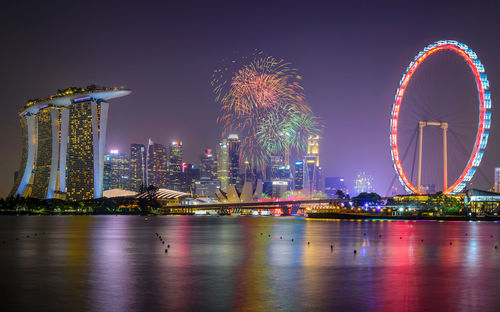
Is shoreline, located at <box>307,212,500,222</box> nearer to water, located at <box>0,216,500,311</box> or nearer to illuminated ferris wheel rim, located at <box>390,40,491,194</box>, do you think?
illuminated ferris wheel rim, located at <box>390,40,491,194</box>

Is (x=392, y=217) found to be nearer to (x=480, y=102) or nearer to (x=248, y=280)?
(x=480, y=102)

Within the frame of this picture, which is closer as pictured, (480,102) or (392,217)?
(480,102)

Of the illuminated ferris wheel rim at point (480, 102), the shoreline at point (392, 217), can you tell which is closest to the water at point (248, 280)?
the illuminated ferris wheel rim at point (480, 102)

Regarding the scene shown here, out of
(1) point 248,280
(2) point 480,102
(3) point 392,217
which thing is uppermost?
(2) point 480,102

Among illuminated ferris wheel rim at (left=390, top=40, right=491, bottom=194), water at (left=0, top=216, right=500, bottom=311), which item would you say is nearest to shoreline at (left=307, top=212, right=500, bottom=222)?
illuminated ferris wheel rim at (left=390, top=40, right=491, bottom=194)

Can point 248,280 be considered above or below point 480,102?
below

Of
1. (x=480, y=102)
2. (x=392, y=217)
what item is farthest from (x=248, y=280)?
(x=392, y=217)

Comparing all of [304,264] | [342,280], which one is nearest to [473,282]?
[342,280]

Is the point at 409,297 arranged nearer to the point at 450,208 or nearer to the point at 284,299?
the point at 284,299
